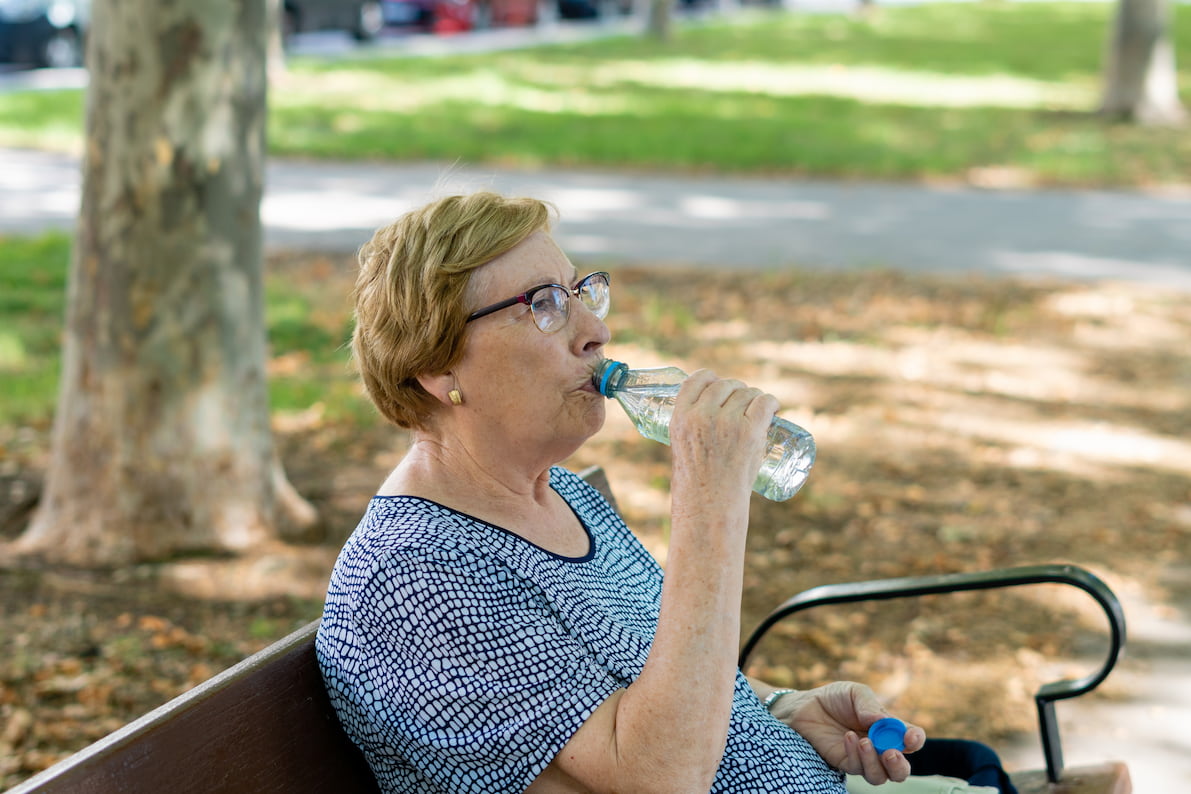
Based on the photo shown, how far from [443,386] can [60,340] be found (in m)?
6.15

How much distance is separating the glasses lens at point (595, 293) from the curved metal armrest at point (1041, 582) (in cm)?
100

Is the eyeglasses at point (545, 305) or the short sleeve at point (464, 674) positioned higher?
the eyeglasses at point (545, 305)

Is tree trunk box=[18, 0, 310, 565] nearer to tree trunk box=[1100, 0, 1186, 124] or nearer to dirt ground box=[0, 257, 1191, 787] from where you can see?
dirt ground box=[0, 257, 1191, 787]

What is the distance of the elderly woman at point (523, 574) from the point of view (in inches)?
73.8

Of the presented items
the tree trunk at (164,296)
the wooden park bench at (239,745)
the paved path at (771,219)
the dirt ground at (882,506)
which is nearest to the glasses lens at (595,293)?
the wooden park bench at (239,745)

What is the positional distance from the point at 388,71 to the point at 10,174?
9.29 meters

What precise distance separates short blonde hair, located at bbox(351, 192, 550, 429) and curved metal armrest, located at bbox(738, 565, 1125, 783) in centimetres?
113

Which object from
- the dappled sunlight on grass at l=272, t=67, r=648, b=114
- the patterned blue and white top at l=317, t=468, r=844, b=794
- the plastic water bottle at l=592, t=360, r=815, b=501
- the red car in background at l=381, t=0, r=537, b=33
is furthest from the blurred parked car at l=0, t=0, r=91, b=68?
the patterned blue and white top at l=317, t=468, r=844, b=794

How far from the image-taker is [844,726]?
252cm

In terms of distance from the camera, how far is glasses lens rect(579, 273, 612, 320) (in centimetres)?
227

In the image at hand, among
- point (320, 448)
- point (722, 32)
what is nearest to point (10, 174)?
point (320, 448)

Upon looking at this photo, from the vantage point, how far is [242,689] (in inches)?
79.1

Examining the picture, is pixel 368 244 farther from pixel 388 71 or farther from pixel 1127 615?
pixel 388 71

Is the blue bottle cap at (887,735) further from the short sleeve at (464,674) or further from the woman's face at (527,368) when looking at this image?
the woman's face at (527,368)
